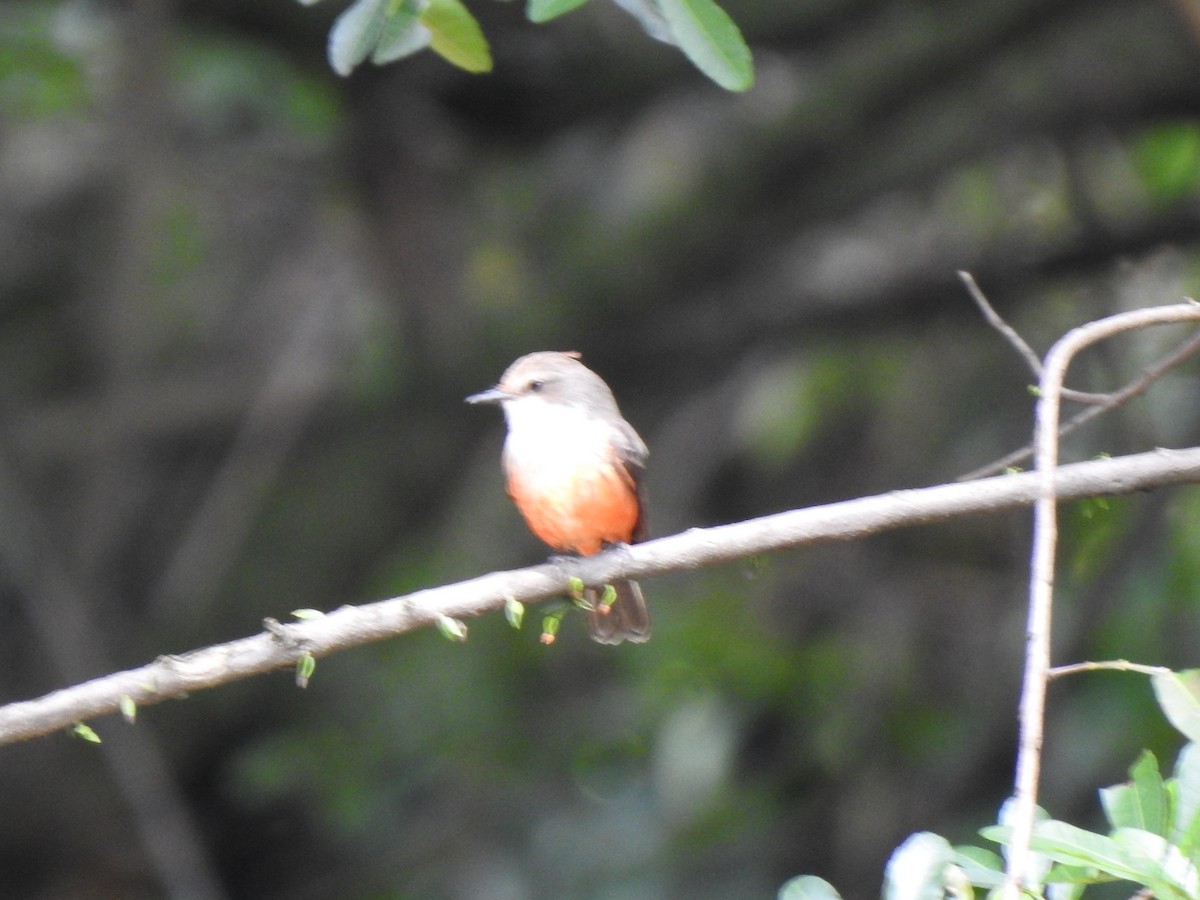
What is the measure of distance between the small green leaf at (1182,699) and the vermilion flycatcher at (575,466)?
6.80 feet

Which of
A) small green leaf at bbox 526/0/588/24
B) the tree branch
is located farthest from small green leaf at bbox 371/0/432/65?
the tree branch

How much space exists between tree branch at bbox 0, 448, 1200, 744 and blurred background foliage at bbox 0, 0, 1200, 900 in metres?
3.35

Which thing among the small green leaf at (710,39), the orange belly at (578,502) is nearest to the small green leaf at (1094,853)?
the small green leaf at (710,39)

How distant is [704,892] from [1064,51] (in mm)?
3617

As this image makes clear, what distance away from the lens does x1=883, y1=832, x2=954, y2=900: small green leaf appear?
8.61 ft

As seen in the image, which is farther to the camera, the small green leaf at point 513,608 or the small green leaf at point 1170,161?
the small green leaf at point 1170,161

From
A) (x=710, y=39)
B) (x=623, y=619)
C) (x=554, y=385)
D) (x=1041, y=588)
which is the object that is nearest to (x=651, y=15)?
(x=710, y=39)

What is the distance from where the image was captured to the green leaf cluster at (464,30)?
314cm

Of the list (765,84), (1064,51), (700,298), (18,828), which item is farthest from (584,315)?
(18,828)

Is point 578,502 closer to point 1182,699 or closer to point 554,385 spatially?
point 554,385

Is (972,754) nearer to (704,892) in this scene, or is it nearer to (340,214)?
(704,892)

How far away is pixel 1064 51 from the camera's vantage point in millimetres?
6371

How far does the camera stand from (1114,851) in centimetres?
254

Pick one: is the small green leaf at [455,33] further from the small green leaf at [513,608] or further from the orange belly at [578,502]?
the orange belly at [578,502]
